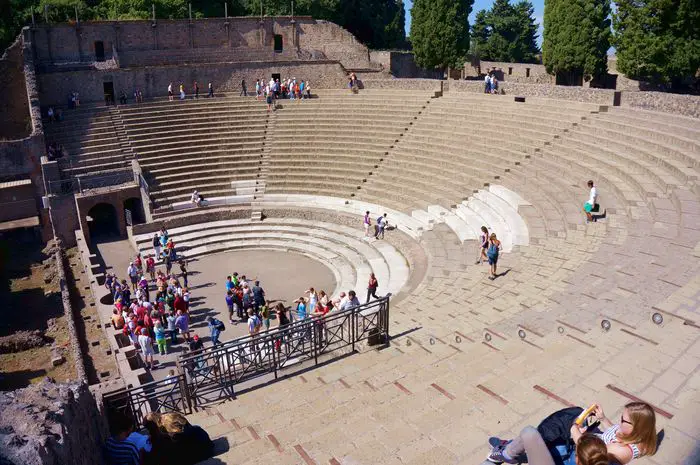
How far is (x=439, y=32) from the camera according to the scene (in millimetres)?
39000

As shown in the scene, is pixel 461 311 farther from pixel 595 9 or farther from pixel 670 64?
pixel 595 9

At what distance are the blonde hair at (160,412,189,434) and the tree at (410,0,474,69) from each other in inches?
1432

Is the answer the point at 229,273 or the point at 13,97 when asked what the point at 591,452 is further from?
the point at 13,97

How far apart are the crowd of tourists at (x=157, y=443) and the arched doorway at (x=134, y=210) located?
20005 mm

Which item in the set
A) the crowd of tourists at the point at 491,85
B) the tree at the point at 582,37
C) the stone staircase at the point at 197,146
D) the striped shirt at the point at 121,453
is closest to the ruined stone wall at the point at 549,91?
the crowd of tourists at the point at 491,85

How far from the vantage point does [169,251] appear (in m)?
21.3

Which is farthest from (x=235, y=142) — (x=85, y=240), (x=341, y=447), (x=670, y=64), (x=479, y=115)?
(x=341, y=447)

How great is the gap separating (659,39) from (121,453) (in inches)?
1212

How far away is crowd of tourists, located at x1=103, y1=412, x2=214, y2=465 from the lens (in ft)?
20.2

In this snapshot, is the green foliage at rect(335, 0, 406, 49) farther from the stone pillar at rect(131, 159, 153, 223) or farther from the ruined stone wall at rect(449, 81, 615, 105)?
the stone pillar at rect(131, 159, 153, 223)

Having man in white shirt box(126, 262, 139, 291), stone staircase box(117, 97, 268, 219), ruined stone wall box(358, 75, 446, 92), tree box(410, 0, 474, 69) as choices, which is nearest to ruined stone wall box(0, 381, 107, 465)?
man in white shirt box(126, 262, 139, 291)

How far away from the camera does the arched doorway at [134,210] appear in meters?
25.5

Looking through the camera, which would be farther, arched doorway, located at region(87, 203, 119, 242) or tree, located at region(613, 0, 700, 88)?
tree, located at region(613, 0, 700, 88)

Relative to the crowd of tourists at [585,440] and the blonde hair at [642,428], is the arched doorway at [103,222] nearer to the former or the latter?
the crowd of tourists at [585,440]
